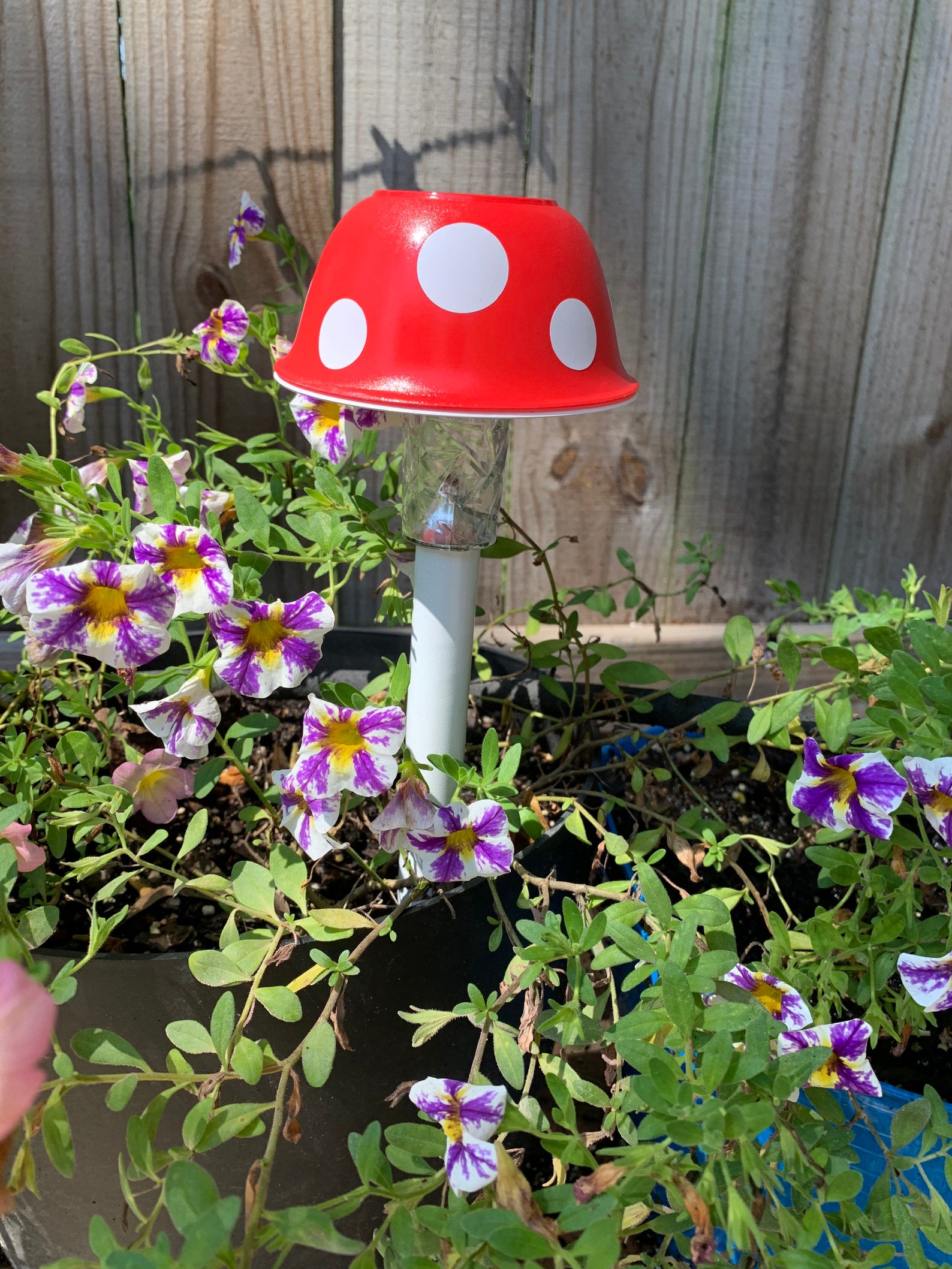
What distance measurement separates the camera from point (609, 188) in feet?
3.59

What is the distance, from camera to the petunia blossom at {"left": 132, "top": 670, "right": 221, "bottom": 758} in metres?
0.58

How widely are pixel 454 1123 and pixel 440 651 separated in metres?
0.28

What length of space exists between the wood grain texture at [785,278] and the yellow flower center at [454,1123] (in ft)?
3.01

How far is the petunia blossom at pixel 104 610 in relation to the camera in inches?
20.6

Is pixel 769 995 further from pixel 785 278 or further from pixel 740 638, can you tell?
pixel 785 278

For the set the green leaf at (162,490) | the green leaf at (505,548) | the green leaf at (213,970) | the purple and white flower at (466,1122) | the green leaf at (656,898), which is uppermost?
the green leaf at (162,490)

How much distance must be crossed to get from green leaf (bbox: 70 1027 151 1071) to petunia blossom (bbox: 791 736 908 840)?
396mm

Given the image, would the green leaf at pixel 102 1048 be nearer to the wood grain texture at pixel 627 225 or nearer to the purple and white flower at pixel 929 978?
the purple and white flower at pixel 929 978

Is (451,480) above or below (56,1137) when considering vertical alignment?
above

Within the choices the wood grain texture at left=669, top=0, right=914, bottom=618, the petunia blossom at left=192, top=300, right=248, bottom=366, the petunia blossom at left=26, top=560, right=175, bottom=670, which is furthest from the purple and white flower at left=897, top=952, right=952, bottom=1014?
the wood grain texture at left=669, top=0, right=914, bottom=618

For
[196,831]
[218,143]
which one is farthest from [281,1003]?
[218,143]

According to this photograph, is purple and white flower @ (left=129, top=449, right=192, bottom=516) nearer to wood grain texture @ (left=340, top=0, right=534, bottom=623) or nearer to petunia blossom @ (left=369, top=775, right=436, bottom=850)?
petunia blossom @ (left=369, top=775, right=436, bottom=850)

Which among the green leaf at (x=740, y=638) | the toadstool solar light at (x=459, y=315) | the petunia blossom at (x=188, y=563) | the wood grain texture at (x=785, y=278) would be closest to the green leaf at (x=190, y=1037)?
the petunia blossom at (x=188, y=563)

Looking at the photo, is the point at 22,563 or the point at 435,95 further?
the point at 435,95
